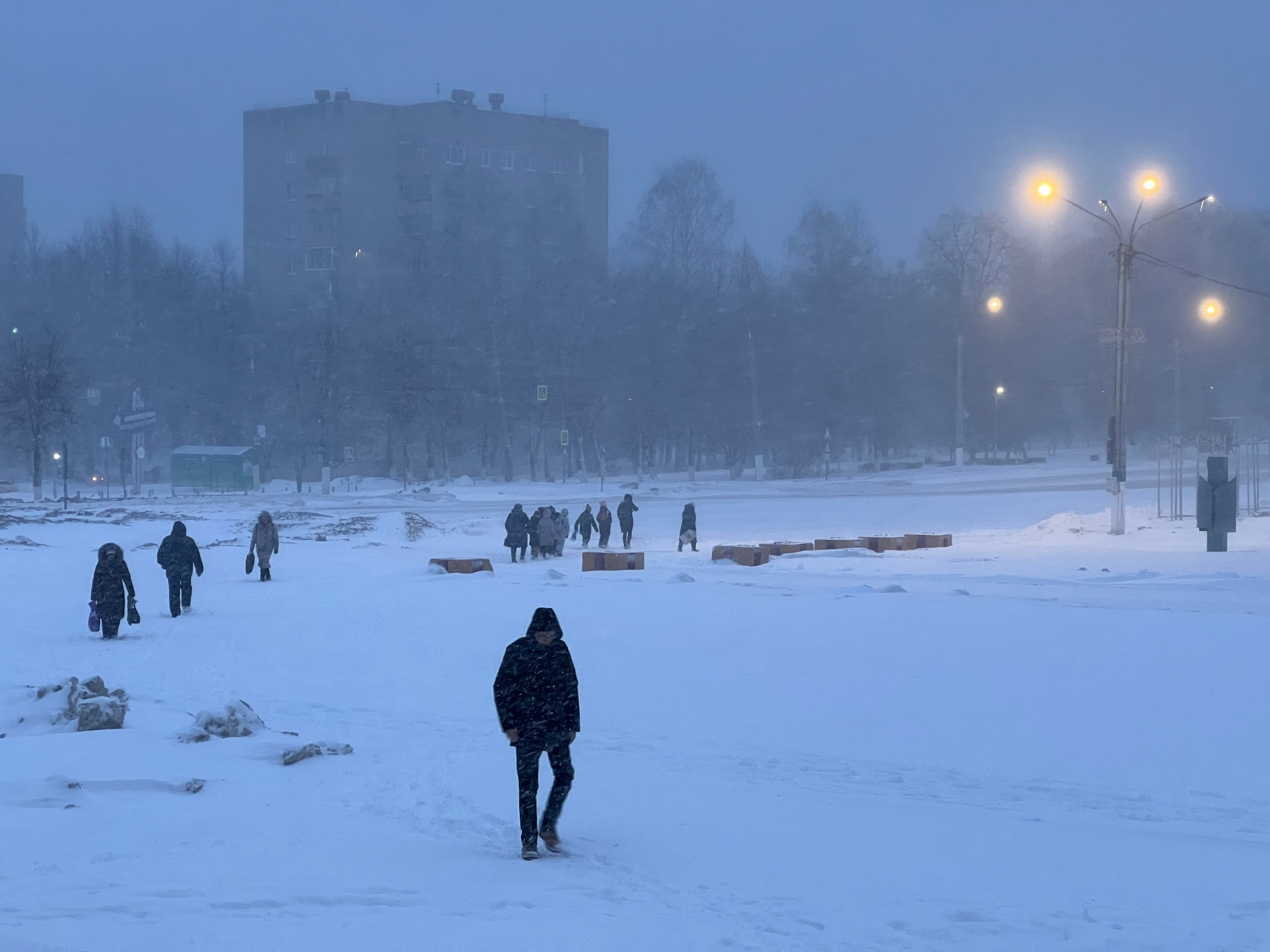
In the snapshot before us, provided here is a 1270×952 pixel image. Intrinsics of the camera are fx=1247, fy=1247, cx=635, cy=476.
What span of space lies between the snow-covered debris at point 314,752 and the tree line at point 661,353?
47.5m

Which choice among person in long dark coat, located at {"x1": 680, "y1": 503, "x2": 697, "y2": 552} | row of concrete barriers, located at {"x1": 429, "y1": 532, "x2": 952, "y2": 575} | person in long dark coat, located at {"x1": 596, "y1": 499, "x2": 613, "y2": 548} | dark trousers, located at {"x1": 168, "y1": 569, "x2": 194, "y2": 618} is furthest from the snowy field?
person in long dark coat, located at {"x1": 596, "y1": 499, "x2": 613, "y2": 548}

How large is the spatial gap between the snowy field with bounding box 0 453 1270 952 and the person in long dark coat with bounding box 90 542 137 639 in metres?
0.42

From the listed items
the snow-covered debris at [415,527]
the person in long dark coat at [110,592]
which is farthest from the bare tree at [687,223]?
the person in long dark coat at [110,592]

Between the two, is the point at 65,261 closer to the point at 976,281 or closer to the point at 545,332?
the point at 545,332

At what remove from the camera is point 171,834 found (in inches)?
295

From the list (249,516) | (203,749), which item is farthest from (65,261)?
(203,749)

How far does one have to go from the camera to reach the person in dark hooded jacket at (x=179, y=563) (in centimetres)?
1784

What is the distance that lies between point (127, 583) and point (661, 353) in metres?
50.5

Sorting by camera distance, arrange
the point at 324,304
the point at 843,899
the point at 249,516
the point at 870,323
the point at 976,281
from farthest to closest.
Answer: the point at 324,304
the point at 976,281
the point at 870,323
the point at 249,516
the point at 843,899

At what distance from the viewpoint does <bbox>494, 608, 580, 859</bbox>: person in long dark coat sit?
699 centimetres

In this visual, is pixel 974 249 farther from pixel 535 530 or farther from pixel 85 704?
pixel 85 704

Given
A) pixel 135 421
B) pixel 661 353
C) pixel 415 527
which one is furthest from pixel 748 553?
pixel 661 353

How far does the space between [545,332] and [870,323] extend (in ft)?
57.3

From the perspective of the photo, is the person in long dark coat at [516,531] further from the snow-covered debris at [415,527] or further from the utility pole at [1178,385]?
the utility pole at [1178,385]
